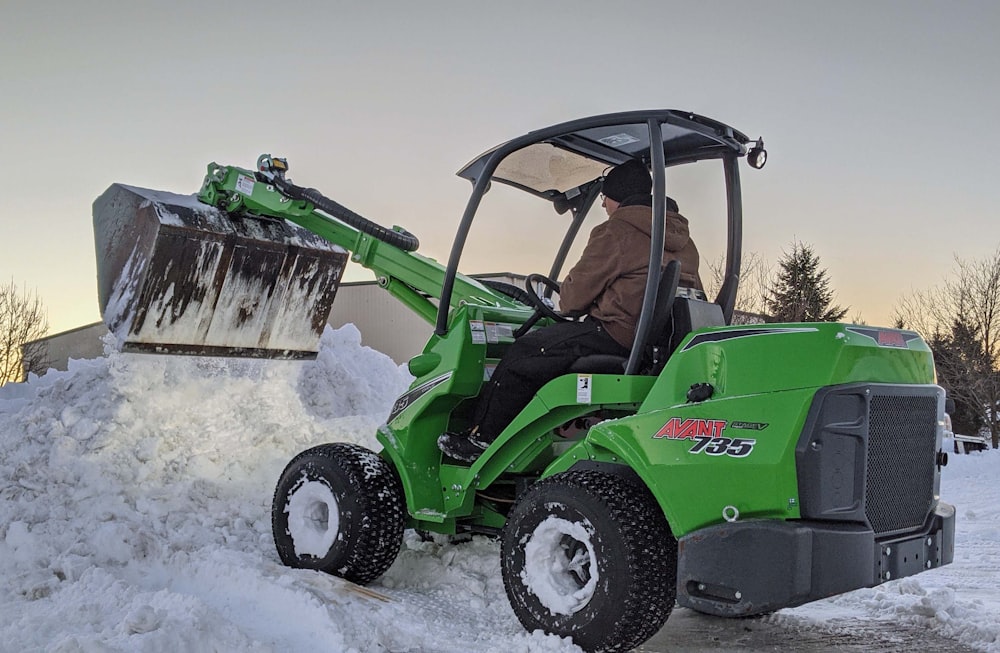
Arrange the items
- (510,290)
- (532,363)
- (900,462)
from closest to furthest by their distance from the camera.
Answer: (900,462) → (532,363) → (510,290)

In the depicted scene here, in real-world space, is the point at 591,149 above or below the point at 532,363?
above

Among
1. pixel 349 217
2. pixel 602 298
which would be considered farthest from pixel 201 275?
pixel 602 298

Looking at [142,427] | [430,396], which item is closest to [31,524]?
[142,427]

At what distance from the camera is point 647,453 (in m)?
3.80

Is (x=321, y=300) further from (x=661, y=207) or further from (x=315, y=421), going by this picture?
(x=661, y=207)

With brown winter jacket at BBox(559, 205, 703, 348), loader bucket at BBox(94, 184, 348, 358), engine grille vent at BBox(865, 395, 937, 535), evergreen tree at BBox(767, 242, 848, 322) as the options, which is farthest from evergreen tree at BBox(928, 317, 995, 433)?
brown winter jacket at BBox(559, 205, 703, 348)

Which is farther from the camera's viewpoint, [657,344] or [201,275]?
[201,275]

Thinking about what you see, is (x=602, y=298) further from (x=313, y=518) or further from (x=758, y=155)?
(x=313, y=518)

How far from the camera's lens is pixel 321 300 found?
286 inches

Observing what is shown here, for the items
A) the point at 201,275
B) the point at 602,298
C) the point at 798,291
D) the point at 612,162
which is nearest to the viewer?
the point at 602,298

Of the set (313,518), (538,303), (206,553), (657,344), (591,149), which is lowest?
(206,553)

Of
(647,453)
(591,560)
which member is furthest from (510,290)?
(591,560)

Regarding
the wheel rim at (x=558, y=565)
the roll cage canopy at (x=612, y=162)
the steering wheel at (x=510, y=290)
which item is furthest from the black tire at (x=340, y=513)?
the steering wheel at (x=510, y=290)

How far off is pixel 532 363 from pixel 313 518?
1.61 m
